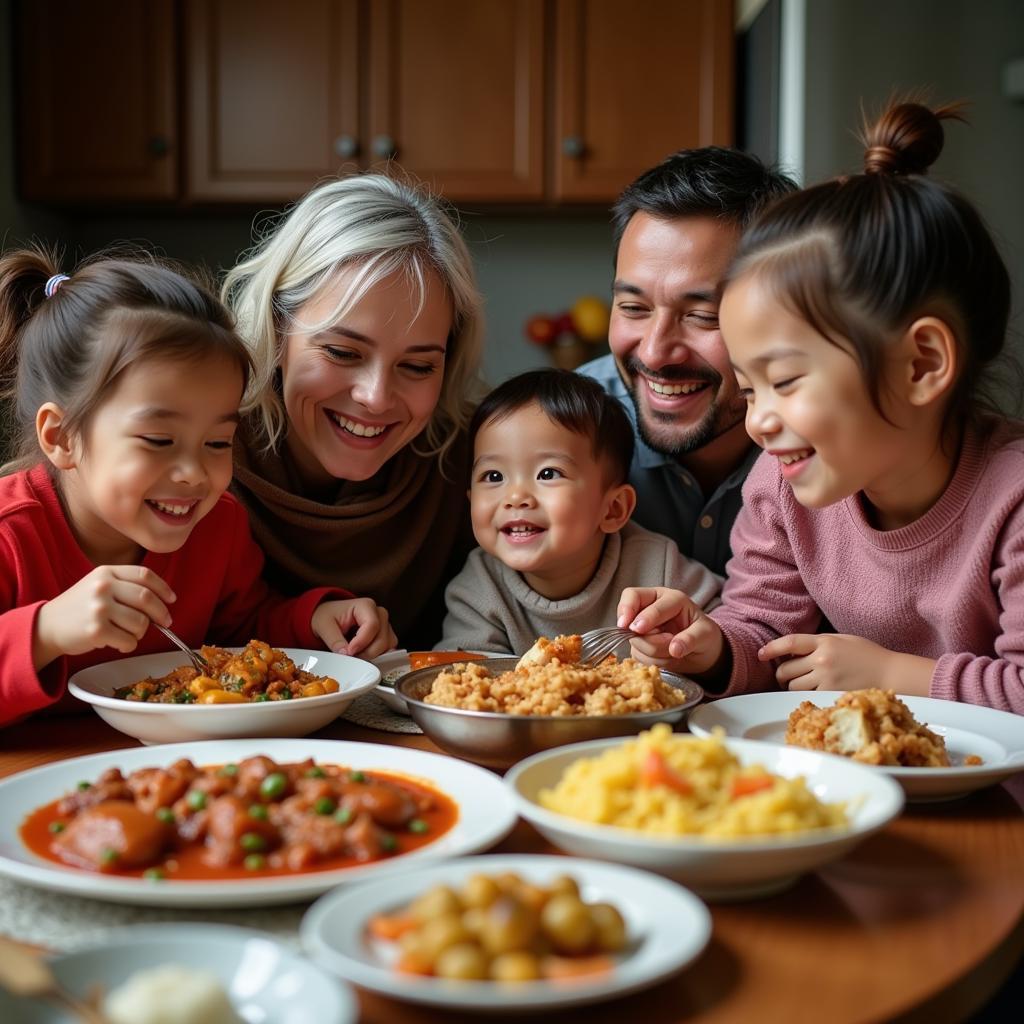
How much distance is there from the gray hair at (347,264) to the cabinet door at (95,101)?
208cm

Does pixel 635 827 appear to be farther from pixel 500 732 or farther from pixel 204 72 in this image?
pixel 204 72

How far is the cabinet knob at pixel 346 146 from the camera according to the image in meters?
4.13

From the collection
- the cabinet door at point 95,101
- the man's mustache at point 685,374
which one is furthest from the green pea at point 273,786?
the cabinet door at point 95,101

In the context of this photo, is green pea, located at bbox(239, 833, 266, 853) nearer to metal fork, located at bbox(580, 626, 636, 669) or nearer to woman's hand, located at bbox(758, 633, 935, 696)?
metal fork, located at bbox(580, 626, 636, 669)

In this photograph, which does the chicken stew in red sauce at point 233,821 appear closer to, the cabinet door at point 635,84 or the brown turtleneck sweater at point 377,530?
the brown turtleneck sweater at point 377,530

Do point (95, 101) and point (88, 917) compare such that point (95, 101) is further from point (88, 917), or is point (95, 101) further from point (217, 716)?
point (88, 917)

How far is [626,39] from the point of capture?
4098 mm

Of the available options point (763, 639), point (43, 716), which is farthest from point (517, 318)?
point (43, 716)

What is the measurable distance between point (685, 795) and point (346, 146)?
3563 mm

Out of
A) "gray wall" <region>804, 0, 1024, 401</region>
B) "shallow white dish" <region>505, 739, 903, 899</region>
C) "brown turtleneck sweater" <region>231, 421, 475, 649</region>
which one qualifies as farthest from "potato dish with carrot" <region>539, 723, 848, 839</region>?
"gray wall" <region>804, 0, 1024, 401</region>

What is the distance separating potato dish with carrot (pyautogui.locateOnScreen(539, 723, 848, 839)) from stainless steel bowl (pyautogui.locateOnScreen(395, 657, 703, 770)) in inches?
7.8

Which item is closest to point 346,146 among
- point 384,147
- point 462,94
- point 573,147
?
point 384,147

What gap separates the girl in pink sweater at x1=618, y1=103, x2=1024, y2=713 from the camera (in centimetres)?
158

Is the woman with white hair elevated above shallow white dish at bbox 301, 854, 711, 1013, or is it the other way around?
the woman with white hair
